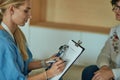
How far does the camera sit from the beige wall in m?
2.97

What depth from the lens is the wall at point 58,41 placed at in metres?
2.78

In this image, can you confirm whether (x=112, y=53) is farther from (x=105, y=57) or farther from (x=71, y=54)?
(x=71, y=54)

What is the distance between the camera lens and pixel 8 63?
1.49 m

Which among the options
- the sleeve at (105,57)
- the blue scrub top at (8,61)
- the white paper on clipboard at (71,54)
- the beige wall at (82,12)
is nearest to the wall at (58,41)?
the beige wall at (82,12)

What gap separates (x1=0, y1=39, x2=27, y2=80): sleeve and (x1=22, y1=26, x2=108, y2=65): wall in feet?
4.55

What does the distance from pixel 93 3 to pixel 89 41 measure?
47 centimetres

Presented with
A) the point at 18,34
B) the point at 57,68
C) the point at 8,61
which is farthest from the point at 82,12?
the point at 8,61

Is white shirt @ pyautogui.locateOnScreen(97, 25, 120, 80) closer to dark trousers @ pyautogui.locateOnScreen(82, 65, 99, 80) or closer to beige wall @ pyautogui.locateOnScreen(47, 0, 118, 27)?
dark trousers @ pyautogui.locateOnScreen(82, 65, 99, 80)

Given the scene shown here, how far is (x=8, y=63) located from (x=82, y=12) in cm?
173

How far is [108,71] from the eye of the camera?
1765mm

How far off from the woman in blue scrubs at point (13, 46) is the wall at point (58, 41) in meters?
1.18

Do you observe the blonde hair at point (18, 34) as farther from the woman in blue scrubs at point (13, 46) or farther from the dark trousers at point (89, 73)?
the dark trousers at point (89, 73)

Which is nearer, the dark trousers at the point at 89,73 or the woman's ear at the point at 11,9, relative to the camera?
the woman's ear at the point at 11,9

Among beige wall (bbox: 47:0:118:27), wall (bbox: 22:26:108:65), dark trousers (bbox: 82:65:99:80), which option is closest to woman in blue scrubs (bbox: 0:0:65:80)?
dark trousers (bbox: 82:65:99:80)
